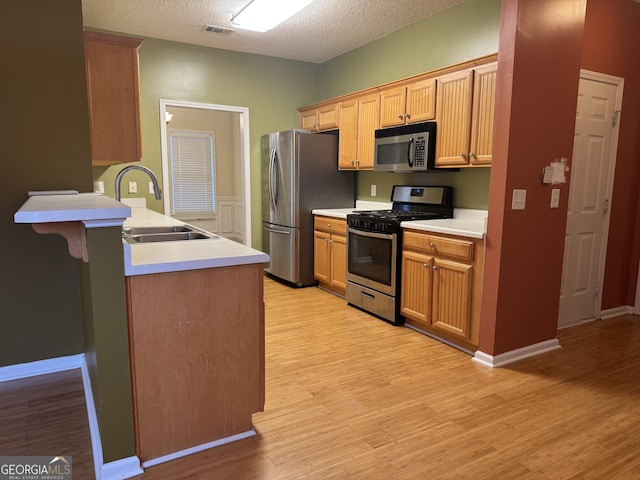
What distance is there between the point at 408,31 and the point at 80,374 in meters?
4.02

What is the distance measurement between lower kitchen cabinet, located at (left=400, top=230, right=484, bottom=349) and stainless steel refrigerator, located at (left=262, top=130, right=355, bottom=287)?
1.55m

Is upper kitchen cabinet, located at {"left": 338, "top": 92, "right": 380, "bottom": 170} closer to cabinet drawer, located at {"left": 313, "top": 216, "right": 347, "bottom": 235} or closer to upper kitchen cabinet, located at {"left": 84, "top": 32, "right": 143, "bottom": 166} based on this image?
cabinet drawer, located at {"left": 313, "top": 216, "right": 347, "bottom": 235}

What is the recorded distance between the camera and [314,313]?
12.6 ft

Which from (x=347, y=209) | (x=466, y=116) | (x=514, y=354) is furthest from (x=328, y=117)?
(x=514, y=354)

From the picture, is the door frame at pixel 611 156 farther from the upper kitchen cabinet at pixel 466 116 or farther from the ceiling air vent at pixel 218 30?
the ceiling air vent at pixel 218 30

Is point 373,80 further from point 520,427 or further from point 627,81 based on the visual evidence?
point 520,427

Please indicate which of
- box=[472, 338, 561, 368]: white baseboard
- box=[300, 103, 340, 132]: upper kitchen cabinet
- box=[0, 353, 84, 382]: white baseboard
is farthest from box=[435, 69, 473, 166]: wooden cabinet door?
box=[0, 353, 84, 382]: white baseboard

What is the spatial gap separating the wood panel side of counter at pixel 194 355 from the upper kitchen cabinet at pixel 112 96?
5.23 ft

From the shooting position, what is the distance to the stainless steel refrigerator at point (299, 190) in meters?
4.56

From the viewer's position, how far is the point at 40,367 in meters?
2.61

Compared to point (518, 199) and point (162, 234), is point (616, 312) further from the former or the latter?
point (162, 234)

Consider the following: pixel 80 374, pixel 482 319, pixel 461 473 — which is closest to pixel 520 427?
pixel 461 473

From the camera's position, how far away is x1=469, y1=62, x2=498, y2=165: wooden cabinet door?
293cm

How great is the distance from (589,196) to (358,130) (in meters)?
2.15
